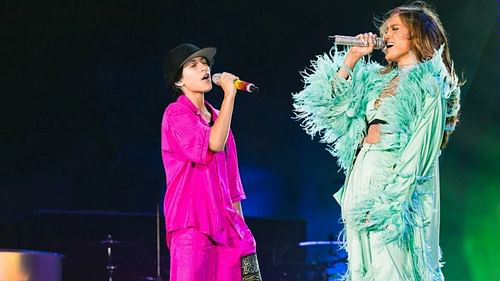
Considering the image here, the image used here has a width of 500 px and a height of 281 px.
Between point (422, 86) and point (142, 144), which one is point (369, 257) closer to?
point (422, 86)

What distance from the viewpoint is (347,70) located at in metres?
2.65

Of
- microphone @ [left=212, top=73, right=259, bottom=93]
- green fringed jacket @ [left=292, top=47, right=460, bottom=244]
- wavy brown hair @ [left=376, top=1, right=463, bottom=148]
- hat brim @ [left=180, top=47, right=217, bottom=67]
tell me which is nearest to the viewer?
green fringed jacket @ [left=292, top=47, right=460, bottom=244]

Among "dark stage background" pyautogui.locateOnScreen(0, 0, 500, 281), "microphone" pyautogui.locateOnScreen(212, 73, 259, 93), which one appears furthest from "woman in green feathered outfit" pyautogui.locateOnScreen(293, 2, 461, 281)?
A: "dark stage background" pyautogui.locateOnScreen(0, 0, 500, 281)

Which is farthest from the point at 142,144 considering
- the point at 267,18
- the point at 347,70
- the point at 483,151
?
the point at 347,70

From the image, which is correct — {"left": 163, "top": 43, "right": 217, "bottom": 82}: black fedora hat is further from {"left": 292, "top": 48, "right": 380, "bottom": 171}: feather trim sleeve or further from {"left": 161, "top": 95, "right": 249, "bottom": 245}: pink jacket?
{"left": 292, "top": 48, "right": 380, "bottom": 171}: feather trim sleeve

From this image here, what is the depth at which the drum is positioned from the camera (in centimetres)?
354

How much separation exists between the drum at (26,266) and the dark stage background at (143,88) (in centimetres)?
122

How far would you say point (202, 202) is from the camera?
109 inches

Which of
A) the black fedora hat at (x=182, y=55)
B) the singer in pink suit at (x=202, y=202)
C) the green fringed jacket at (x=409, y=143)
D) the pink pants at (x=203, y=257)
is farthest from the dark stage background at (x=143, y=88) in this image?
the green fringed jacket at (x=409, y=143)

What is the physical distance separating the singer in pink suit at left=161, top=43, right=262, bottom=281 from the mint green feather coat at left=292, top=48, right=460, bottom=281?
453 mm

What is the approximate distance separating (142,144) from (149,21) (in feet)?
2.53

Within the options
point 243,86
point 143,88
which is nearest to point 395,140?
point 243,86

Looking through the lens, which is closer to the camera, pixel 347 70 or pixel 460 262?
pixel 347 70

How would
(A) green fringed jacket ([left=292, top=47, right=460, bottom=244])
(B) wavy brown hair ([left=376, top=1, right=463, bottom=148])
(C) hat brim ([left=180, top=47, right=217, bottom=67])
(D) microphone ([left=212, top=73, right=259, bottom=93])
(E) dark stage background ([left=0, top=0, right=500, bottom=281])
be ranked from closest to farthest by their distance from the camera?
(A) green fringed jacket ([left=292, top=47, right=460, bottom=244]) < (B) wavy brown hair ([left=376, top=1, right=463, bottom=148]) < (D) microphone ([left=212, top=73, right=259, bottom=93]) < (C) hat brim ([left=180, top=47, right=217, bottom=67]) < (E) dark stage background ([left=0, top=0, right=500, bottom=281])
